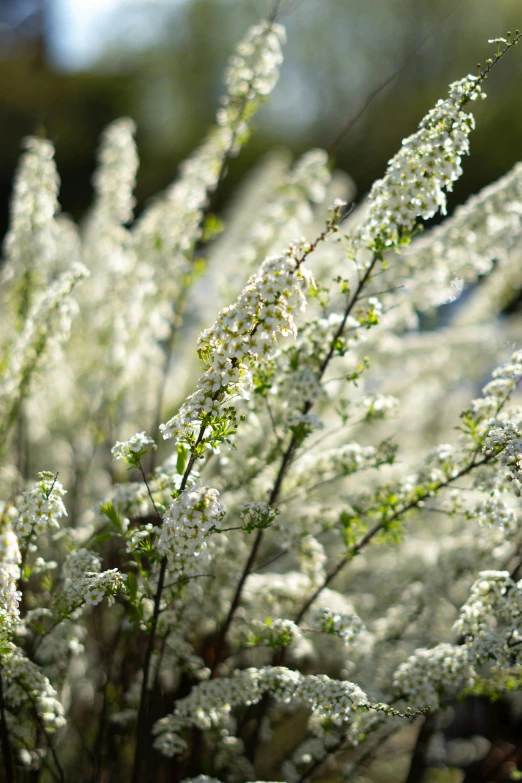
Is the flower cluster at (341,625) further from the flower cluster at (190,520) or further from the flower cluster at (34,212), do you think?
the flower cluster at (34,212)

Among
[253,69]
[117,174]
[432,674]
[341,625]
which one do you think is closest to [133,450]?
[341,625]

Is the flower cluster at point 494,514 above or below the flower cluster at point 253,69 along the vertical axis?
below

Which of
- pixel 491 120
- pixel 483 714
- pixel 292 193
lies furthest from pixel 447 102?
pixel 491 120

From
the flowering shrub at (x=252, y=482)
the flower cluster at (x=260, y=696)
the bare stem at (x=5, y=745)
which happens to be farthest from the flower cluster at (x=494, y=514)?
the bare stem at (x=5, y=745)

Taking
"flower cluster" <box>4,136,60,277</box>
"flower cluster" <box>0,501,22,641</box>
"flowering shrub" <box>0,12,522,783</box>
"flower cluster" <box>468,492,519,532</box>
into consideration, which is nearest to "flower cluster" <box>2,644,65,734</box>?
"flowering shrub" <box>0,12,522,783</box>

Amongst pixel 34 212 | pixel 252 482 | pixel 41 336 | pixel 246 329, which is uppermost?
pixel 34 212

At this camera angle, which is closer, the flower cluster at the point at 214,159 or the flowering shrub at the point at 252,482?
the flowering shrub at the point at 252,482

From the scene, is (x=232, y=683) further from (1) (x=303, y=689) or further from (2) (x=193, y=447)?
(2) (x=193, y=447)

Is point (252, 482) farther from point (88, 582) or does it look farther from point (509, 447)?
point (509, 447)
